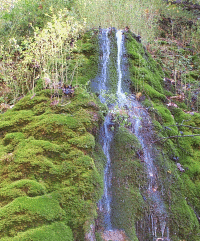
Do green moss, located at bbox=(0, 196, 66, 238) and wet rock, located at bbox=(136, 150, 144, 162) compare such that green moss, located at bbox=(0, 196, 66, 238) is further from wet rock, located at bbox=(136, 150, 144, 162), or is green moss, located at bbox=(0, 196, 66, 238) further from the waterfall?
wet rock, located at bbox=(136, 150, 144, 162)

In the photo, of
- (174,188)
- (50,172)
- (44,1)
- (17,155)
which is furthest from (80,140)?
(44,1)

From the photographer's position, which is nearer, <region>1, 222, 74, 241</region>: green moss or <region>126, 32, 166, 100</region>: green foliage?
<region>1, 222, 74, 241</region>: green moss

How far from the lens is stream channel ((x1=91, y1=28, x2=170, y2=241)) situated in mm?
2992

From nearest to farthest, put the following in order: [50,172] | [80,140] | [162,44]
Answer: [50,172] < [80,140] < [162,44]

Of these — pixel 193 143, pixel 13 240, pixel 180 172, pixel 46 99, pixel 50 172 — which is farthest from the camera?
pixel 193 143

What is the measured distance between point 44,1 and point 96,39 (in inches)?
126

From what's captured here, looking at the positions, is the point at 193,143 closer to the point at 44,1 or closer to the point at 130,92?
the point at 130,92

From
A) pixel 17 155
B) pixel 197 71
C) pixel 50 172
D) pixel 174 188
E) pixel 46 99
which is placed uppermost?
pixel 197 71

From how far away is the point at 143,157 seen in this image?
12.3 feet

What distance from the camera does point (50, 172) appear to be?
2.59 metres

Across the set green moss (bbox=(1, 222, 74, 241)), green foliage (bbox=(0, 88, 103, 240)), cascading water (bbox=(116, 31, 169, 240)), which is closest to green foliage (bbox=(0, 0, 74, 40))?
cascading water (bbox=(116, 31, 169, 240))

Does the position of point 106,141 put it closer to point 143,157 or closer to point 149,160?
point 143,157

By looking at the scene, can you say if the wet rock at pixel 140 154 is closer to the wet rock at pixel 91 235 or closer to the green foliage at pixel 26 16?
the wet rock at pixel 91 235

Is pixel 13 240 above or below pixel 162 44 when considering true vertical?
below
